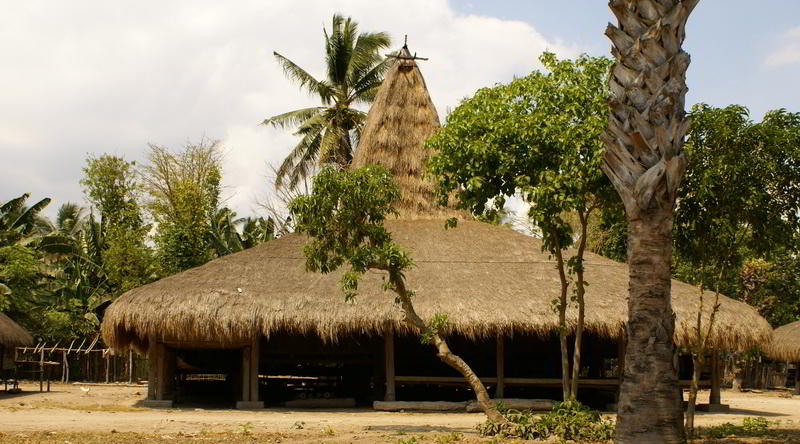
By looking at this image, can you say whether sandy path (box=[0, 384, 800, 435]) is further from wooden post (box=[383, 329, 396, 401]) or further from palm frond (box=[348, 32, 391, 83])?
palm frond (box=[348, 32, 391, 83])

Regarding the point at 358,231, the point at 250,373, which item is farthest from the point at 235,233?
the point at 358,231

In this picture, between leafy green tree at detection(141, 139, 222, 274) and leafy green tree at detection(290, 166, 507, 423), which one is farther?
leafy green tree at detection(141, 139, 222, 274)

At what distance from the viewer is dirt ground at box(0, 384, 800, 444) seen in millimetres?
10484

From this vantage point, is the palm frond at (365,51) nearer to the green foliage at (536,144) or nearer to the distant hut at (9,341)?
the distant hut at (9,341)

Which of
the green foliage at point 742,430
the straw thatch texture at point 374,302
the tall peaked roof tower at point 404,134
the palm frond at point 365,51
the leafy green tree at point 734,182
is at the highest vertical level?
the palm frond at point 365,51

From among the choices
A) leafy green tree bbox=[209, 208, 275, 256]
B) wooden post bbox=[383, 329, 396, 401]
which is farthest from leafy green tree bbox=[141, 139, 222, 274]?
wooden post bbox=[383, 329, 396, 401]

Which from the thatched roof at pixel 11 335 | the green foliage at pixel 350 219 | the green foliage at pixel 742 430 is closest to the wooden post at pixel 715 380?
the green foliage at pixel 742 430

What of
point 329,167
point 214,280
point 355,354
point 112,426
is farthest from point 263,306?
point 329,167

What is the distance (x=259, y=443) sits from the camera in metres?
9.97

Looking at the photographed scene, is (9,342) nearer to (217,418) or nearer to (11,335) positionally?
(11,335)

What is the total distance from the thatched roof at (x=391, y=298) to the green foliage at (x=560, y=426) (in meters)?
4.91

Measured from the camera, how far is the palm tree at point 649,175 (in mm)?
7344

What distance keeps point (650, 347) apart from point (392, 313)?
8515 mm

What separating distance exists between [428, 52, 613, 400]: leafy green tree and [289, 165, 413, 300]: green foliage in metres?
0.86
